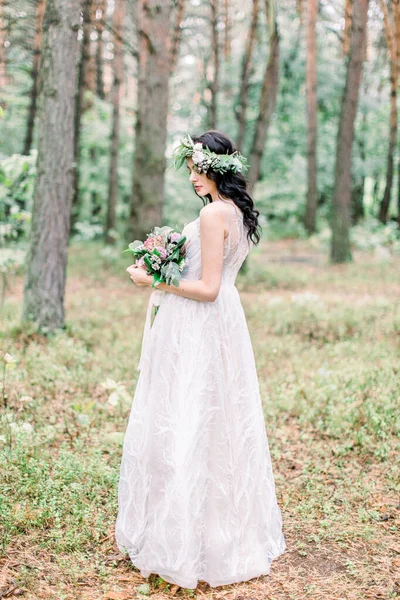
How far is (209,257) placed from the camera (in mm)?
3352

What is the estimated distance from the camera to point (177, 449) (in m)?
3.48

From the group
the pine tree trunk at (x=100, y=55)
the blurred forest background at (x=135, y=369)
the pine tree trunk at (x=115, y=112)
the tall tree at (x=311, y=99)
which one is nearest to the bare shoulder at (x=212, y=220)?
the blurred forest background at (x=135, y=369)

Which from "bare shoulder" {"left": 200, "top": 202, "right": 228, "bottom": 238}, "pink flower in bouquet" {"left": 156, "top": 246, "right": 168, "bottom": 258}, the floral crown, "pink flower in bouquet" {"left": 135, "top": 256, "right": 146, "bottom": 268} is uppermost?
the floral crown

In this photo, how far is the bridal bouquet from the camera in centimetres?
343

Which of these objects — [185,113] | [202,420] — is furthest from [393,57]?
[202,420]

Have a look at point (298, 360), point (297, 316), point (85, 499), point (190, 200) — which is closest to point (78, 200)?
point (190, 200)

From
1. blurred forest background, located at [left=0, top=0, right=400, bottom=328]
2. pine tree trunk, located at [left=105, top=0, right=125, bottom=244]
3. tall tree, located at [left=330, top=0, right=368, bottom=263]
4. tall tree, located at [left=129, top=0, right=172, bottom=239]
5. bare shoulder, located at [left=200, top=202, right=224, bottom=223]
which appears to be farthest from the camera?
pine tree trunk, located at [left=105, top=0, right=125, bottom=244]

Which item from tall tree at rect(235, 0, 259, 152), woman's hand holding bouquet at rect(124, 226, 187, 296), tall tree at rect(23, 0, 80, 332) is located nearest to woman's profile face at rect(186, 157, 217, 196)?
woman's hand holding bouquet at rect(124, 226, 187, 296)

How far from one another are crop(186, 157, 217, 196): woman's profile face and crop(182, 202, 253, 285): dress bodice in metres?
0.16

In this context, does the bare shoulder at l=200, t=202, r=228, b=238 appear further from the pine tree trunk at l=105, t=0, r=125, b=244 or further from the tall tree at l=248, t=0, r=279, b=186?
the pine tree trunk at l=105, t=0, r=125, b=244

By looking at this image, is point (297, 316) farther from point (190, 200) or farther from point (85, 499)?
point (190, 200)

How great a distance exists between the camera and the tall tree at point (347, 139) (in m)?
14.2

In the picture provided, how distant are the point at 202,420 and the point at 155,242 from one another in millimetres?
1057

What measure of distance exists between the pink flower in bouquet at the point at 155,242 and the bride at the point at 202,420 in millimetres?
157
